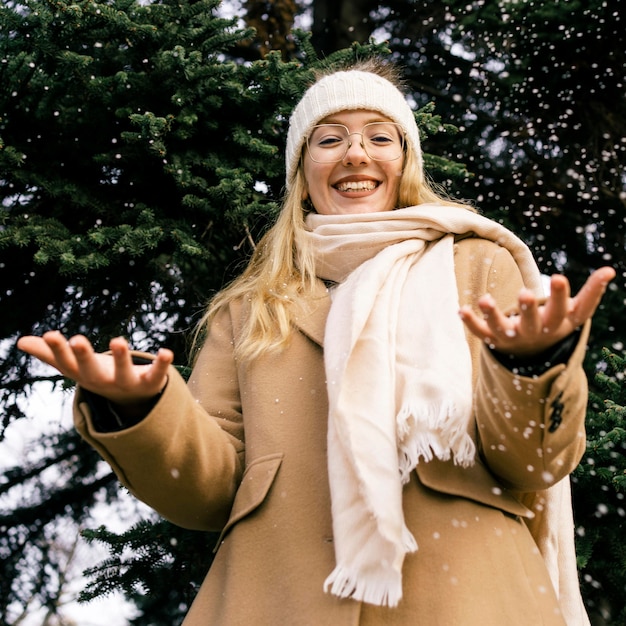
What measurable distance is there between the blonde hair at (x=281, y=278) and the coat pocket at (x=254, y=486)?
353 mm

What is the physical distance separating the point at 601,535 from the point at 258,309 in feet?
5.10

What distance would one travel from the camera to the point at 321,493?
6.05 ft

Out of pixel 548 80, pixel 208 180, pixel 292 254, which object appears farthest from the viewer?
pixel 548 80

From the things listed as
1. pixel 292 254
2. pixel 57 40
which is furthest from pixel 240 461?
pixel 57 40

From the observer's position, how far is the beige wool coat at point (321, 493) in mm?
1589

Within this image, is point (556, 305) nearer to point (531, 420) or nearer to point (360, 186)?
point (531, 420)

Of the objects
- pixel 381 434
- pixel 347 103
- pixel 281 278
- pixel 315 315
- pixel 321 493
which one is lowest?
pixel 321 493

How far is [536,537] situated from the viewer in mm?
1950

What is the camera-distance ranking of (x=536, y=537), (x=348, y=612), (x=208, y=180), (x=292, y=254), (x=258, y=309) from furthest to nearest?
(x=208, y=180) → (x=292, y=254) → (x=258, y=309) → (x=536, y=537) → (x=348, y=612)

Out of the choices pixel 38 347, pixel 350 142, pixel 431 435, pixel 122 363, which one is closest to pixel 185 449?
pixel 122 363

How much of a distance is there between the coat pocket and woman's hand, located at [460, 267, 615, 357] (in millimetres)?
721

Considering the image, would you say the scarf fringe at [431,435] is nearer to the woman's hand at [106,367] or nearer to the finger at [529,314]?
the finger at [529,314]

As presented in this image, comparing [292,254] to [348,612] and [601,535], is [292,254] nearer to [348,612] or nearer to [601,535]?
[348,612]

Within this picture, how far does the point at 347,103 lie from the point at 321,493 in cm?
146
